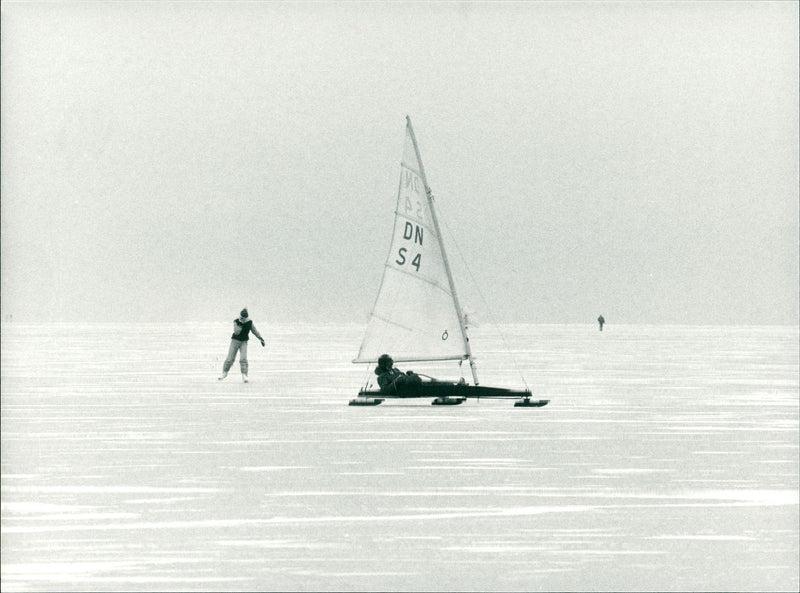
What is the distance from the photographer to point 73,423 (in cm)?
2797

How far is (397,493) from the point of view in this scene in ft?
61.9

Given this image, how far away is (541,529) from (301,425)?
11.7m

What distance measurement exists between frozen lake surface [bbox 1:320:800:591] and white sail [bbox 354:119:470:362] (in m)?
1.25

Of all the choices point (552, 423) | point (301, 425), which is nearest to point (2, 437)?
point (301, 425)

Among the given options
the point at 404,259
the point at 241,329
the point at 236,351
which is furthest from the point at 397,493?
the point at 236,351

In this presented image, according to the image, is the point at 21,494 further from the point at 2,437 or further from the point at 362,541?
the point at 2,437

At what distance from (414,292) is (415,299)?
0.15 metres

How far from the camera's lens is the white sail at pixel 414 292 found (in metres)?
32.8

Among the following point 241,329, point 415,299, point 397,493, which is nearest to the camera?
point 397,493

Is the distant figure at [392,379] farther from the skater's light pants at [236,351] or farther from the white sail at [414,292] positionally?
the skater's light pants at [236,351]

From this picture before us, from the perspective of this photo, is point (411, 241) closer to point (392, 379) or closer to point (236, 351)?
point (392, 379)

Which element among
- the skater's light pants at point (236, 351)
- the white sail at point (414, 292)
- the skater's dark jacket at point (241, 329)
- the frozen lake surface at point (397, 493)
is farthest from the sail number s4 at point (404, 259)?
the skater's light pants at point (236, 351)

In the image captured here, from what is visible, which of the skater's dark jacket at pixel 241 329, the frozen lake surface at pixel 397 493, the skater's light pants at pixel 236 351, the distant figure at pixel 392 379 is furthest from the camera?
the skater's light pants at pixel 236 351

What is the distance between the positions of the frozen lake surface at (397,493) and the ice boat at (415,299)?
109cm
